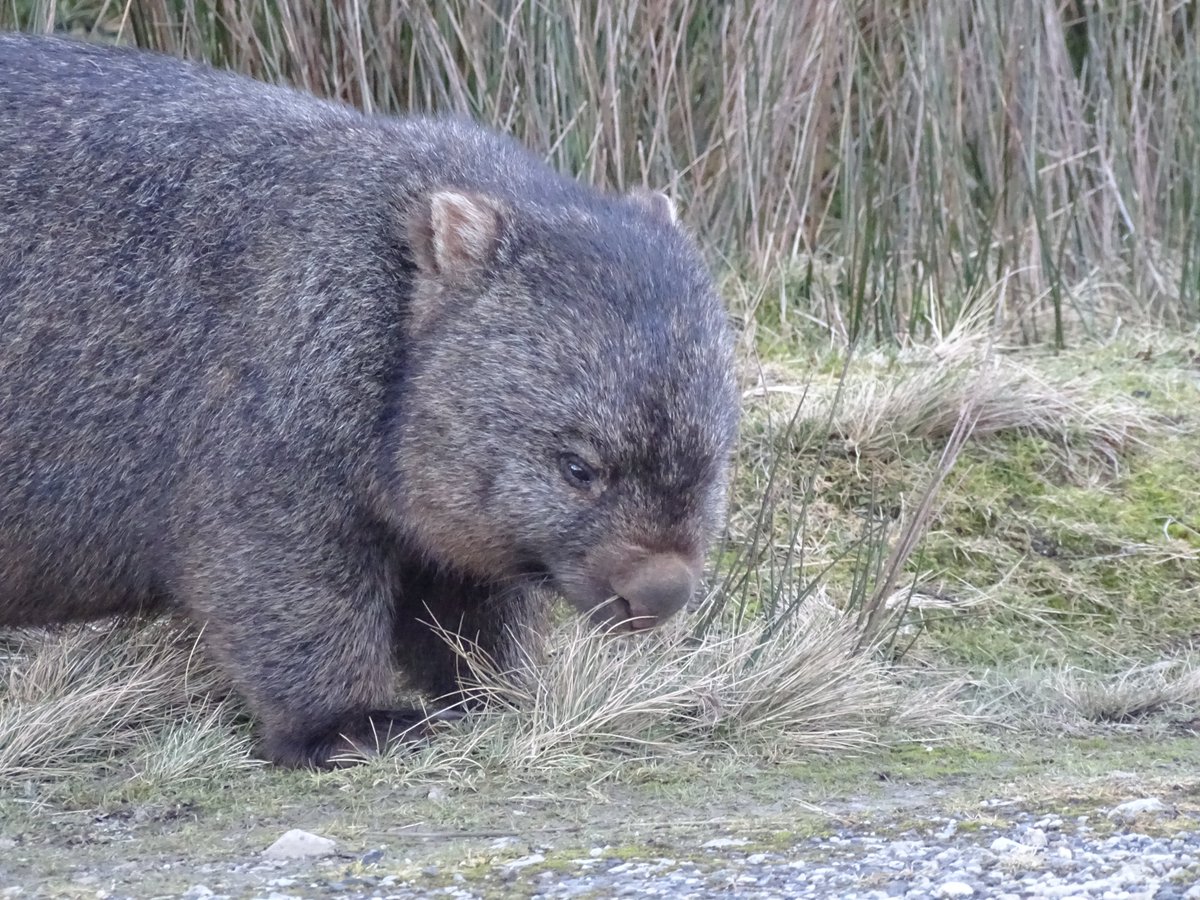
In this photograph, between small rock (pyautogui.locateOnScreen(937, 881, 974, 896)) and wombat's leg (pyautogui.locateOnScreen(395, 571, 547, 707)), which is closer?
small rock (pyautogui.locateOnScreen(937, 881, 974, 896))

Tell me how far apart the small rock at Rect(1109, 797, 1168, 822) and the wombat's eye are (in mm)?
1160

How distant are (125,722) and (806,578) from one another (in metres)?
1.85

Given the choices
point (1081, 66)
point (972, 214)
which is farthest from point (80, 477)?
point (1081, 66)

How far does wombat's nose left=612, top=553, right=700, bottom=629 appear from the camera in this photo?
3791 millimetres

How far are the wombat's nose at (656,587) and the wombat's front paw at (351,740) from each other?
1.84 feet

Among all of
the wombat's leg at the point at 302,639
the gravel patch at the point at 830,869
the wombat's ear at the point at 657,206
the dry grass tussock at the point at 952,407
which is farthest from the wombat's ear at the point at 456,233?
the dry grass tussock at the point at 952,407

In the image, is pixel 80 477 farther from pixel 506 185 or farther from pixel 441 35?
pixel 441 35

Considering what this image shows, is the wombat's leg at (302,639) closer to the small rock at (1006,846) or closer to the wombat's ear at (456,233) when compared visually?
the wombat's ear at (456,233)

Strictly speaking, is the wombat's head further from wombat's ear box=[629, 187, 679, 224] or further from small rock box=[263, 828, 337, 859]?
small rock box=[263, 828, 337, 859]

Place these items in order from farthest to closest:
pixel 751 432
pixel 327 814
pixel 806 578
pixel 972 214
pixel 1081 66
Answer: pixel 1081 66, pixel 972 214, pixel 751 432, pixel 806 578, pixel 327 814

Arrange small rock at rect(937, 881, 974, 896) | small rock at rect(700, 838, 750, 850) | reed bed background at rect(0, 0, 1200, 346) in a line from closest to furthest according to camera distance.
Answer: small rock at rect(937, 881, 974, 896)
small rock at rect(700, 838, 750, 850)
reed bed background at rect(0, 0, 1200, 346)

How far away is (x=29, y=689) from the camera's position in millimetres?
4246

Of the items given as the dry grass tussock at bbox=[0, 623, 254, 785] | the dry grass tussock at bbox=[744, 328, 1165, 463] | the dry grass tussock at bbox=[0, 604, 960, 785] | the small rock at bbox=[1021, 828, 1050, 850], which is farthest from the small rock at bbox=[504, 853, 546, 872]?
the dry grass tussock at bbox=[744, 328, 1165, 463]

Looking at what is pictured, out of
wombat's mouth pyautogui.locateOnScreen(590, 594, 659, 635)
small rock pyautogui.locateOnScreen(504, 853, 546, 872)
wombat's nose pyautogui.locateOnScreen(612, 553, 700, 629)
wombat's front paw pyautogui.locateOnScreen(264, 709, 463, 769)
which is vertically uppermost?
wombat's nose pyautogui.locateOnScreen(612, 553, 700, 629)
